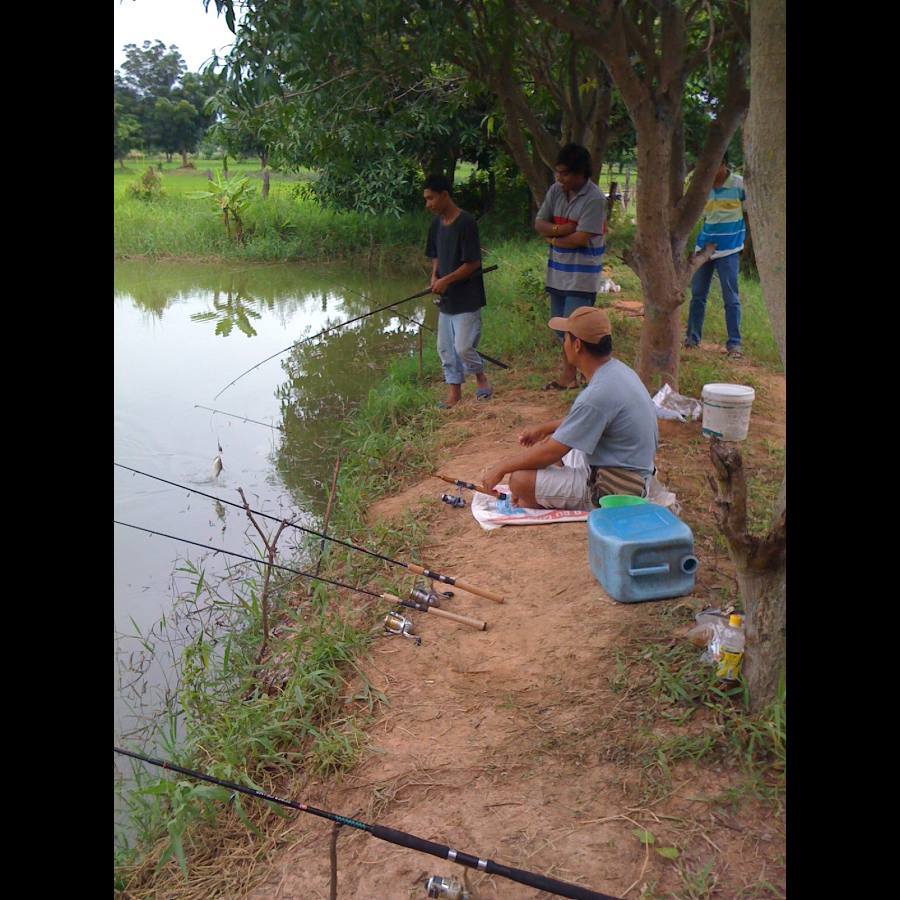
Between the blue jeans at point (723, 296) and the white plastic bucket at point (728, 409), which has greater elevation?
the blue jeans at point (723, 296)

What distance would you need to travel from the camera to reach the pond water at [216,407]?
197 inches

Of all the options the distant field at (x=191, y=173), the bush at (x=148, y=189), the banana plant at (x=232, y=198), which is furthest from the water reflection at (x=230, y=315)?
the distant field at (x=191, y=173)

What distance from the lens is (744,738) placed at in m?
2.64

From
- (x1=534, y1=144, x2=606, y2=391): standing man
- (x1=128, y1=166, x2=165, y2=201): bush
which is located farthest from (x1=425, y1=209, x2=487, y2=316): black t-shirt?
(x1=128, y1=166, x2=165, y2=201): bush

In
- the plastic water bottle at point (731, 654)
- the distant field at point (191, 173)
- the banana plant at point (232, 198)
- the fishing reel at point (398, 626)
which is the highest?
the distant field at point (191, 173)

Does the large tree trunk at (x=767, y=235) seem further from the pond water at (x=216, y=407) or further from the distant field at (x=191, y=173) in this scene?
the distant field at (x=191, y=173)

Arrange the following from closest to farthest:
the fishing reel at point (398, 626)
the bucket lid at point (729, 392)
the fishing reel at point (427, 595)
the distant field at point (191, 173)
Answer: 1. the fishing reel at point (398, 626)
2. the fishing reel at point (427, 595)
3. the bucket lid at point (729, 392)
4. the distant field at point (191, 173)

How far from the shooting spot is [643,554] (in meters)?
3.46

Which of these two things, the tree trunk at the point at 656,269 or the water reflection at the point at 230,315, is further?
the water reflection at the point at 230,315

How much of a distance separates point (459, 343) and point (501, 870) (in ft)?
15.1

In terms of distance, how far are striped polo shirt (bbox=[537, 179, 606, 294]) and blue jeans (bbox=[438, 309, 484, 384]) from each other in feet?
2.09

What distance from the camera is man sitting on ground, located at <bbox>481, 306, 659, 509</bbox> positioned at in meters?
3.95

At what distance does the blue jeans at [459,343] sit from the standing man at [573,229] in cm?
62
